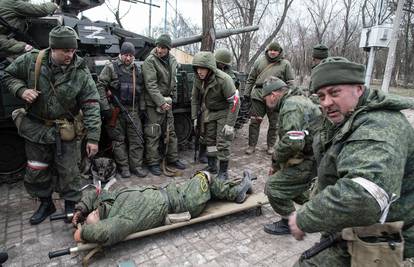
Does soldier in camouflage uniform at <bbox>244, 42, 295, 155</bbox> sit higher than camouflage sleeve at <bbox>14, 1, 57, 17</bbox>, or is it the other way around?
camouflage sleeve at <bbox>14, 1, 57, 17</bbox>

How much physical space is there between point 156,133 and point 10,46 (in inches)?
97.3

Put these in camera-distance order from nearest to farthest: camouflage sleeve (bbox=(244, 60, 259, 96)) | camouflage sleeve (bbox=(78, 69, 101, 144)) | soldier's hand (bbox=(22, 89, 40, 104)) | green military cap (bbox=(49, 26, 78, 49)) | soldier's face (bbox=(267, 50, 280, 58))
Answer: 1. green military cap (bbox=(49, 26, 78, 49))
2. soldier's hand (bbox=(22, 89, 40, 104))
3. camouflage sleeve (bbox=(78, 69, 101, 144))
4. soldier's face (bbox=(267, 50, 280, 58))
5. camouflage sleeve (bbox=(244, 60, 259, 96))

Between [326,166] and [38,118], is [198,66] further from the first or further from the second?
[326,166]

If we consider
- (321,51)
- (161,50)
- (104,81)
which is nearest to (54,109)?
(104,81)

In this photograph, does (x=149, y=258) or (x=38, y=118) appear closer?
(x=149, y=258)

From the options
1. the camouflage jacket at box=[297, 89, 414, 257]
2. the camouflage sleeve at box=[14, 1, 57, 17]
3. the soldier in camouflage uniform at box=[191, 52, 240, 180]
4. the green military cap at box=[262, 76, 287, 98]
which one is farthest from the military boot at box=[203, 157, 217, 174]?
the camouflage jacket at box=[297, 89, 414, 257]

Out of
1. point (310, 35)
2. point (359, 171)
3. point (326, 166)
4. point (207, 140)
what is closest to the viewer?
point (359, 171)

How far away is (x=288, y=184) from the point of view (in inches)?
136

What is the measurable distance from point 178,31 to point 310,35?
13.2m

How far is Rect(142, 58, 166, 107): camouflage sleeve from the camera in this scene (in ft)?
17.0

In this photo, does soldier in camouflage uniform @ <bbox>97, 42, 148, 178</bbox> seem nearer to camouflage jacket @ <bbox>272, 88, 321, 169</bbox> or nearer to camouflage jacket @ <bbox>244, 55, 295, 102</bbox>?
camouflage jacket @ <bbox>244, 55, 295, 102</bbox>

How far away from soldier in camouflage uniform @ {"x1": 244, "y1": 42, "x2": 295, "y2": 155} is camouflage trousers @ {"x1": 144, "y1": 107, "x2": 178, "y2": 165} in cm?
174

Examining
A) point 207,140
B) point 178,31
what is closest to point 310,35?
point 178,31

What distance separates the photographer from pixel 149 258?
10.7ft
